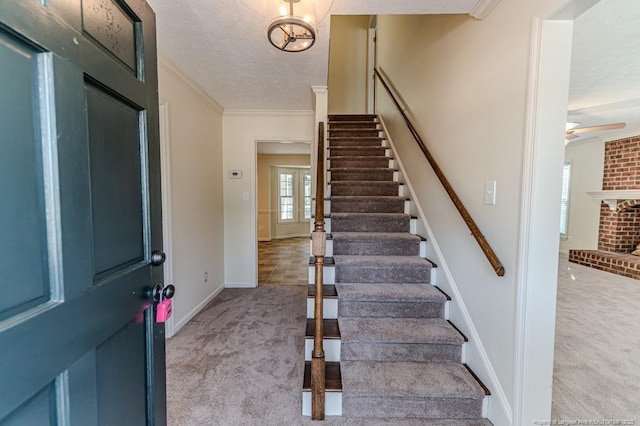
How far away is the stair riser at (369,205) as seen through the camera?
2898 millimetres

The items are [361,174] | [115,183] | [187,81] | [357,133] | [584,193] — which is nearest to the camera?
[115,183]

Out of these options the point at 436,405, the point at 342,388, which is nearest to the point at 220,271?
the point at 342,388

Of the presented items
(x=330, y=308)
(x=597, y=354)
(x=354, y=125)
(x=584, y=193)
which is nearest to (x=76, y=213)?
(x=330, y=308)

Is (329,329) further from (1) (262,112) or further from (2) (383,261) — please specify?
(1) (262,112)

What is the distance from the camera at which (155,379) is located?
1003 millimetres

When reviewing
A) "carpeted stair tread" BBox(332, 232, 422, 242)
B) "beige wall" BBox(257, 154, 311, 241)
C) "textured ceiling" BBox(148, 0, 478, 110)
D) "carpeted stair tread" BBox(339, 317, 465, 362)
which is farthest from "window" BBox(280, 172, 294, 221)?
"carpeted stair tread" BBox(339, 317, 465, 362)

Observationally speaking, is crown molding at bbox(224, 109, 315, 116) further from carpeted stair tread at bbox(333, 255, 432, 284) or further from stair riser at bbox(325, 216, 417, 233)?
carpeted stair tread at bbox(333, 255, 432, 284)

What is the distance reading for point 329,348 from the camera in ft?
5.69

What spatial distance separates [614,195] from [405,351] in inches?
224

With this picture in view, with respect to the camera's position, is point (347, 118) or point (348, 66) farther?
point (348, 66)

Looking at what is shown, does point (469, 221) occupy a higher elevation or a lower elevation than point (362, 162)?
lower

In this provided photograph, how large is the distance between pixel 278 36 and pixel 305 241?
249 inches

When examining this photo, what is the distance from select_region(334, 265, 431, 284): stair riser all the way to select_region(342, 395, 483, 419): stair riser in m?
0.86

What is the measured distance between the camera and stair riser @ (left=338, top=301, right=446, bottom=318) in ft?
6.47
